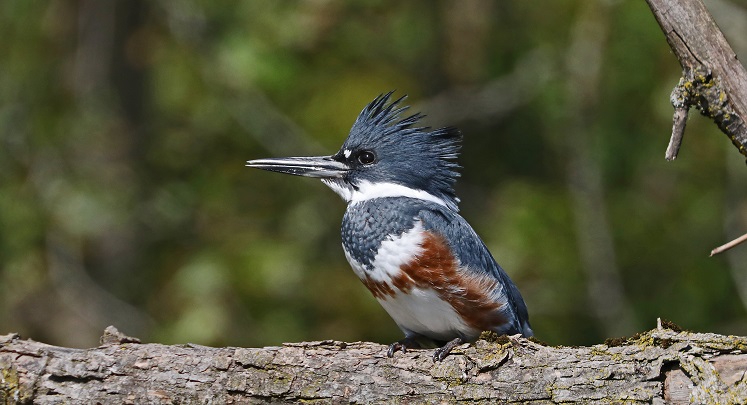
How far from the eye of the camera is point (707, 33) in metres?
2.35

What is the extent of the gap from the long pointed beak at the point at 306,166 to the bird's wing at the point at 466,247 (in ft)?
1.63

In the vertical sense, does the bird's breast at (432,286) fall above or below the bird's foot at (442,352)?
above

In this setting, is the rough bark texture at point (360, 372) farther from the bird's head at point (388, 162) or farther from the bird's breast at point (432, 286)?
the bird's head at point (388, 162)

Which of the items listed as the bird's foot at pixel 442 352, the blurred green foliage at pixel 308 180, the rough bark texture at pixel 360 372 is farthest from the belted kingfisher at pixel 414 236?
the blurred green foliage at pixel 308 180

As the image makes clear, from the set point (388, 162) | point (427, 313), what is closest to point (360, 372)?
point (427, 313)

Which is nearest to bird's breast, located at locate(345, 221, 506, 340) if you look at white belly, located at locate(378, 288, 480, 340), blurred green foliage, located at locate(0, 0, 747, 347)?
white belly, located at locate(378, 288, 480, 340)

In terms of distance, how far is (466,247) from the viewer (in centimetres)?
314

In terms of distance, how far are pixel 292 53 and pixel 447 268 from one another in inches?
125

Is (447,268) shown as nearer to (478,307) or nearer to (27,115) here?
(478,307)

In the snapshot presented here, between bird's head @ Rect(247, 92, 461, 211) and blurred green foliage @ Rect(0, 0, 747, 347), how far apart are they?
2.01m

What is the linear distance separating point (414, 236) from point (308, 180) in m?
3.08

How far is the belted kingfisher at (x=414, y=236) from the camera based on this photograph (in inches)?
120

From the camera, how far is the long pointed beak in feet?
11.7

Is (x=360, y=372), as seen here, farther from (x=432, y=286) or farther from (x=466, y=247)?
(x=466, y=247)
